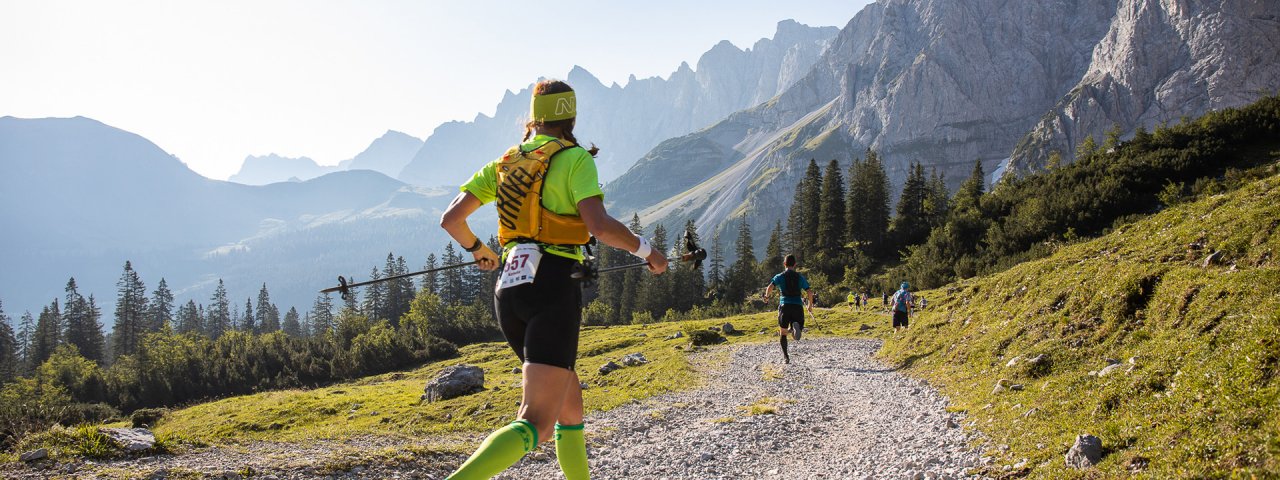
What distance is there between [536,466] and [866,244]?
92.5m

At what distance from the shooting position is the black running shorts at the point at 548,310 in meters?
4.42

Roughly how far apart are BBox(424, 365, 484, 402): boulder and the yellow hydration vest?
67.0 feet

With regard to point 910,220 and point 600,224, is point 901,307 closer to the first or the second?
point 600,224

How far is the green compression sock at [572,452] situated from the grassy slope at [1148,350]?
14.3 feet

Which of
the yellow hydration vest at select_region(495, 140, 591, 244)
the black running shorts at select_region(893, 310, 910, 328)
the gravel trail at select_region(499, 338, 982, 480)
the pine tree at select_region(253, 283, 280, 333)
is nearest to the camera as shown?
the yellow hydration vest at select_region(495, 140, 591, 244)

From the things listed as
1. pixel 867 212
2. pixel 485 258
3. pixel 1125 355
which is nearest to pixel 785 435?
pixel 1125 355

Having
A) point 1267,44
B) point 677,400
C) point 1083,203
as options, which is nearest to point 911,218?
point 1083,203

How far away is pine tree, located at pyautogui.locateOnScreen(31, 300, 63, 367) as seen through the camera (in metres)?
105

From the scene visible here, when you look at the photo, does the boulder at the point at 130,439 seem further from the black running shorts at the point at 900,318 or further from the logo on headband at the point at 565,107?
the black running shorts at the point at 900,318

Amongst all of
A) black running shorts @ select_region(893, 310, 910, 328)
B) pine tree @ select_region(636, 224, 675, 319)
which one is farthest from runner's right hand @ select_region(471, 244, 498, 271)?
pine tree @ select_region(636, 224, 675, 319)

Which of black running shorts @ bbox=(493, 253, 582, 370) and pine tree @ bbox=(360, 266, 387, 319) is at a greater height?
black running shorts @ bbox=(493, 253, 582, 370)

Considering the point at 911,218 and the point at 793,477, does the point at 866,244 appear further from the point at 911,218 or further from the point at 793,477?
the point at 793,477

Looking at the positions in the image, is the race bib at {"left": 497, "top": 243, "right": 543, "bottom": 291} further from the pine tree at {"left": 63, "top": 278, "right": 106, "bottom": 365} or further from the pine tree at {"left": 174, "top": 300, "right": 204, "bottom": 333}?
the pine tree at {"left": 174, "top": 300, "right": 204, "bottom": 333}

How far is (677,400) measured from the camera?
15.9 m
